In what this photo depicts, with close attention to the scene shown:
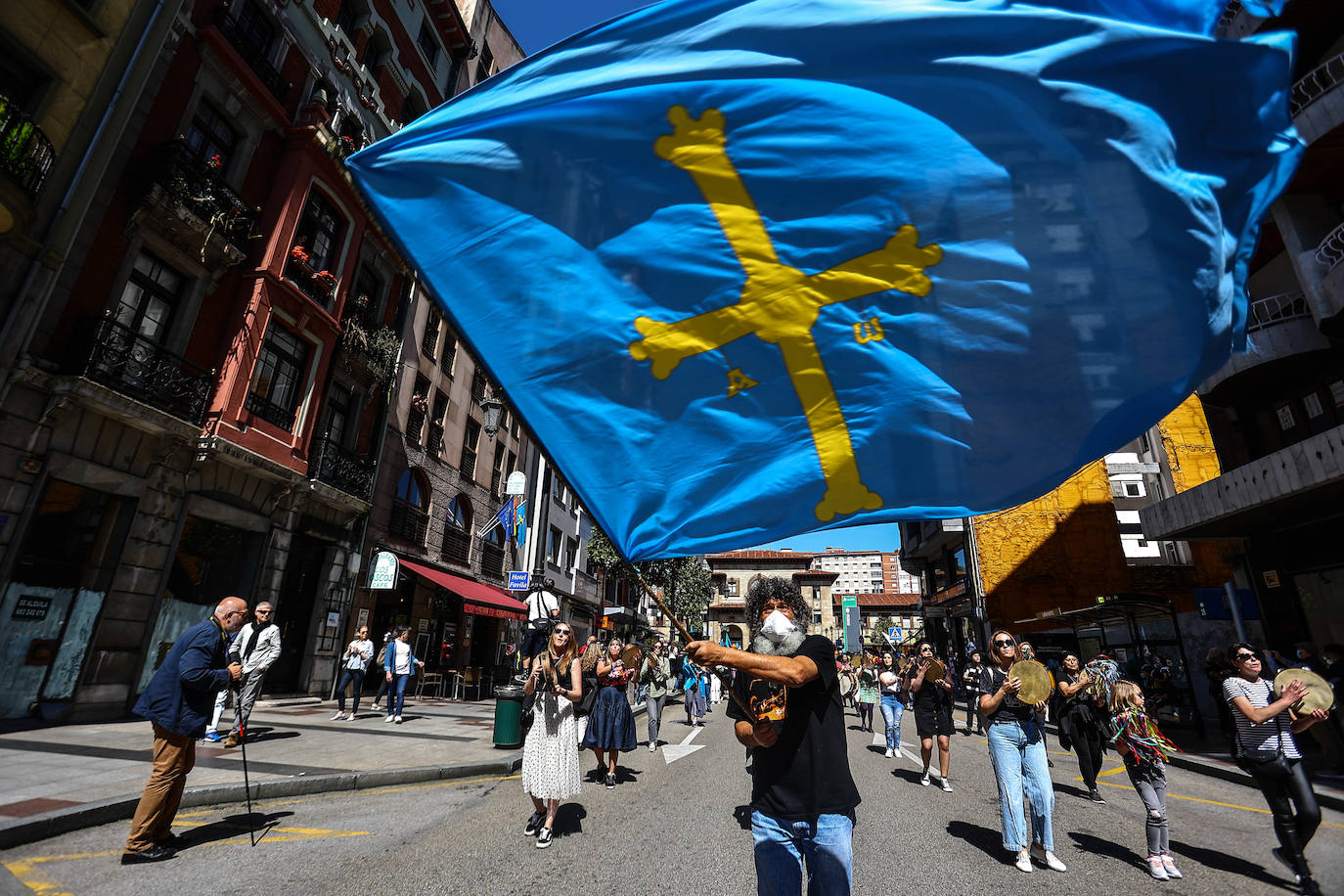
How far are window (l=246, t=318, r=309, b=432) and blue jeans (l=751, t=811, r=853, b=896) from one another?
1482 cm

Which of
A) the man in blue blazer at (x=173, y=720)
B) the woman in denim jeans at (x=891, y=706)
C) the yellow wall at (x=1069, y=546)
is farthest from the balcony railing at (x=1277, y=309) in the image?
the man in blue blazer at (x=173, y=720)

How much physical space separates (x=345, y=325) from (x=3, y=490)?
8909mm

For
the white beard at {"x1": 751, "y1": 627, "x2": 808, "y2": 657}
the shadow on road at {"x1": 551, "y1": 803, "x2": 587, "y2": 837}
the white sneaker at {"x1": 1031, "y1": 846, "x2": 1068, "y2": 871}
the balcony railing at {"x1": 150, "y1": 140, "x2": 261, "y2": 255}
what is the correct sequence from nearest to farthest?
the white beard at {"x1": 751, "y1": 627, "x2": 808, "y2": 657}
the white sneaker at {"x1": 1031, "y1": 846, "x2": 1068, "y2": 871}
the shadow on road at {"x1": 551, "y1": 803, "x2": 587, "y2": 837}
the balcony railing at {"x1": 150, "y1": 140, "x2": 261, "y2": 255}

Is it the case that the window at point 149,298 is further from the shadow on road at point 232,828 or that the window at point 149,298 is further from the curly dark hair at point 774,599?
the curly dark hair at point 774,599

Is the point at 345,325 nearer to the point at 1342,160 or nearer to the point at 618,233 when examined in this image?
the point at 618,233

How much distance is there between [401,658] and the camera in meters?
13.1

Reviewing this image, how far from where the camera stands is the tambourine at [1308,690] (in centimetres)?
522

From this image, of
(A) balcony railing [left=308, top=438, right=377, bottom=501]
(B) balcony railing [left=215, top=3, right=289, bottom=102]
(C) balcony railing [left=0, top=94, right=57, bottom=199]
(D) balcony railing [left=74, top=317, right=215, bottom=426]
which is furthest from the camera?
(A) balcony railing [left=308, top=438, right=377, bottom=501]

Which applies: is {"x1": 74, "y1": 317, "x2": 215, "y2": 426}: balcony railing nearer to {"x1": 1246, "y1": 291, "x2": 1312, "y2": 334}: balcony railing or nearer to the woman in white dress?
the woman in white dress

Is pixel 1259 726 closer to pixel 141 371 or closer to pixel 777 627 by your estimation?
pixel 777 627

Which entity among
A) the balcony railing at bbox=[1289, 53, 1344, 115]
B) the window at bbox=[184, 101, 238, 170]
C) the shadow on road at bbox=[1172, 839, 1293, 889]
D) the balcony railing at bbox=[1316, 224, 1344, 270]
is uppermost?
the balcony railing at bbox=[1289, 53, 1344, 115]

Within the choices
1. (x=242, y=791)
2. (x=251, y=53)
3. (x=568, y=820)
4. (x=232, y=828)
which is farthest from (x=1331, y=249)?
(x=251, y=53)

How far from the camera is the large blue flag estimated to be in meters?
2.66

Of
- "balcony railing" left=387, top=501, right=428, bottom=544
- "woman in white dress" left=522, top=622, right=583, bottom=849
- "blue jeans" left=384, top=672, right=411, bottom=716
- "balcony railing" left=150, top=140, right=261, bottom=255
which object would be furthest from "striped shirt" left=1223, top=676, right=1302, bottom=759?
"balcony railing" left=387, top=501, right=428, bottom=544
